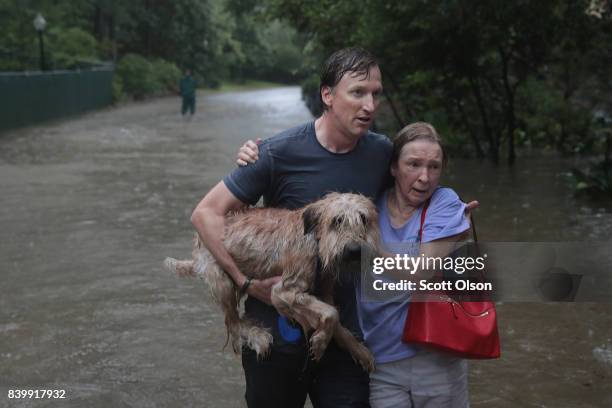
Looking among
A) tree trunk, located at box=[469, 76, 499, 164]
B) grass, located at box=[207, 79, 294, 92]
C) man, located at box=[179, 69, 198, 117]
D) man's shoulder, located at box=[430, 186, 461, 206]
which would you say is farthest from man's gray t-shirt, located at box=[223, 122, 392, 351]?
grass, located at box=[207, 79, 294, 92]

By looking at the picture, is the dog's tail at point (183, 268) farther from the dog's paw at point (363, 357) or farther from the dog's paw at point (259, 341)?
the dog's paw at point (363, 357)

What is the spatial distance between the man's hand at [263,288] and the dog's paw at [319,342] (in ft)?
0.94

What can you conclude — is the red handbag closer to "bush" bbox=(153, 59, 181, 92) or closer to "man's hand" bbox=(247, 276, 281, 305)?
"man's hand" bbox=(247, 276, 281, 305)

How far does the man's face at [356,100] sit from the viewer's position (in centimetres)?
328

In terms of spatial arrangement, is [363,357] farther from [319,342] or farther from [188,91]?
[188,91]

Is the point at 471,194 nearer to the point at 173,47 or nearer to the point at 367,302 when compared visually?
the point at 367,302

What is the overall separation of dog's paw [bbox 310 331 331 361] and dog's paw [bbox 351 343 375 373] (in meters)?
0.22

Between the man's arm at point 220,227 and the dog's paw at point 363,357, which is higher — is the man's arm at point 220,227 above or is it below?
above

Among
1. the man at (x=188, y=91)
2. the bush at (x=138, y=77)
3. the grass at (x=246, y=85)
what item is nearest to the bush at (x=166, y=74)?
the bush at (x=138, y=77)

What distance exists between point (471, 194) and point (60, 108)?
24019 mm

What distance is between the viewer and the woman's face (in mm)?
3354

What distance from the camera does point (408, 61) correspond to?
16172 millimetres

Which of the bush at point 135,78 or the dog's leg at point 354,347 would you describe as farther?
the bush at point 135,78

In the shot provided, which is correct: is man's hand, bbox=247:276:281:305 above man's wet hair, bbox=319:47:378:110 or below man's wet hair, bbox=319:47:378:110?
below
